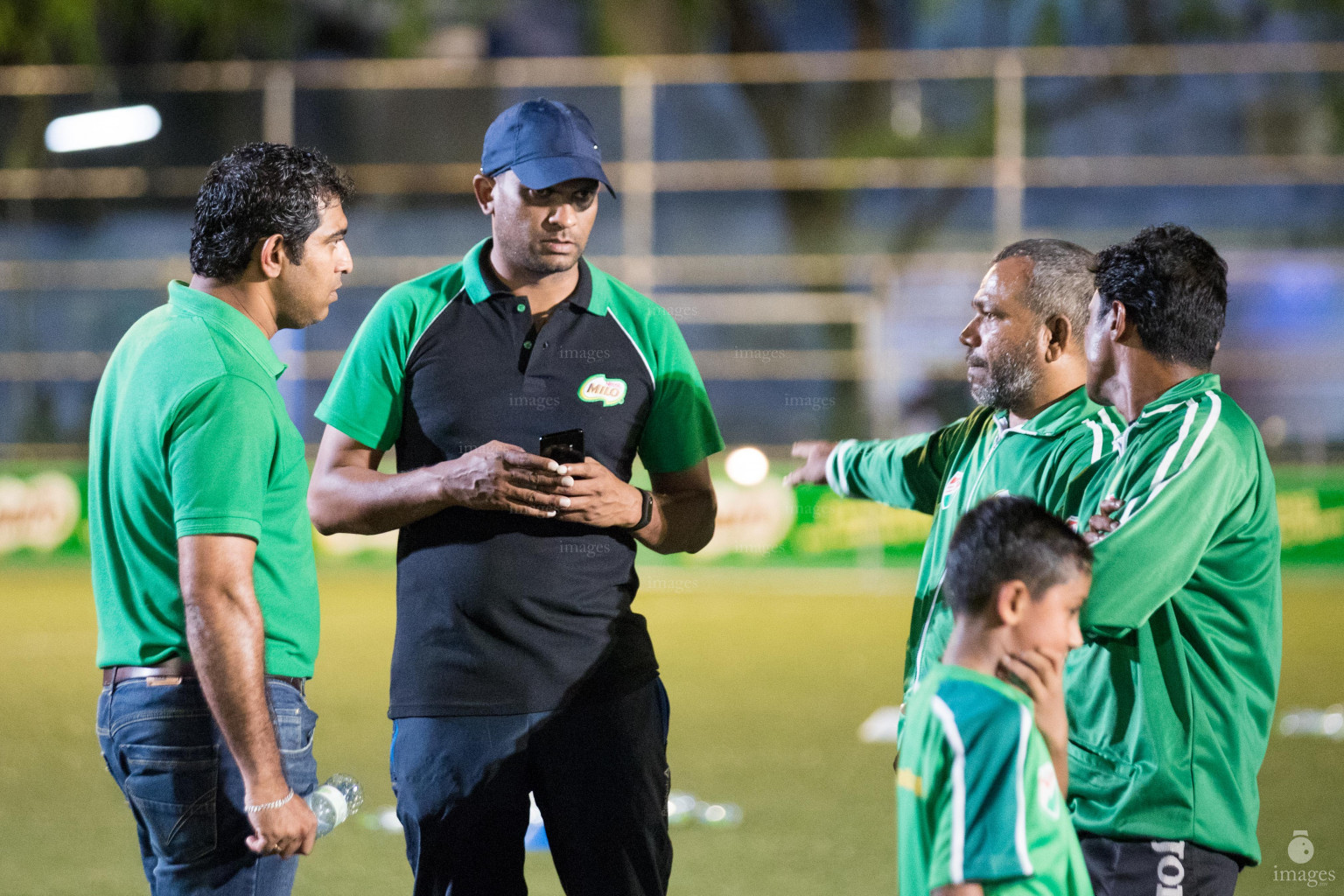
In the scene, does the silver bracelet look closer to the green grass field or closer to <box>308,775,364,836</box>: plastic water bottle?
<box>308,775,364,836</box>: plastic water bottle

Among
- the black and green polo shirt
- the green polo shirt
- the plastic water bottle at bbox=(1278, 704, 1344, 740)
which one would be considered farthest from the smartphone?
the plastic water bottle at bbox=(1278, 704, 1344, 740)

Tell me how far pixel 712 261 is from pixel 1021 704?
1643cm

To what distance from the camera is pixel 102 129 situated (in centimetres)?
2012

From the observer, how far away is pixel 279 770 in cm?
281

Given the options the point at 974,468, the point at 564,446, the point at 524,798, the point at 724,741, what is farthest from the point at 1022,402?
the point at 724,741

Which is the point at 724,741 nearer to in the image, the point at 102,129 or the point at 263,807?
the point at 263,807

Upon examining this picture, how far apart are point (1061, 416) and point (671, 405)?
96cm

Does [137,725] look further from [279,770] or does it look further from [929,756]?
[929,756]

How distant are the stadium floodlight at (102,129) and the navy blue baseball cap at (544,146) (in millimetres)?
18493

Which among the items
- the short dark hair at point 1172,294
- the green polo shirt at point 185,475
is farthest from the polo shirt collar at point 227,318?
the short dark hair at point 1172,294

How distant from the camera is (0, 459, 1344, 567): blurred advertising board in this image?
14.6 metres

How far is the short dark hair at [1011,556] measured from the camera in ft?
8.23

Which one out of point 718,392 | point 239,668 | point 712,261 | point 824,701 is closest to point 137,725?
point 239,668

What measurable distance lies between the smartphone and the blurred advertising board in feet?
35.8
